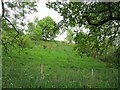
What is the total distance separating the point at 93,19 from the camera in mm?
7668

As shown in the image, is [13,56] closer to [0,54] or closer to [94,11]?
[0,54]

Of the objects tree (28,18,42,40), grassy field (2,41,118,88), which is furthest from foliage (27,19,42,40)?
grassy field (2,41,118,88)

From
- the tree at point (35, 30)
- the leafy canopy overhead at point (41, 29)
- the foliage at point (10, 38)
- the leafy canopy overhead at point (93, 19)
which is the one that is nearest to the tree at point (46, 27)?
the leafy canopy overhead at point (41, 29)

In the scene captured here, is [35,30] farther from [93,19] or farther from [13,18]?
[93,19]

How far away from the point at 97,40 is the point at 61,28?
135 centimetres

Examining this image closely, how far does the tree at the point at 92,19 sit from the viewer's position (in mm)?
7102

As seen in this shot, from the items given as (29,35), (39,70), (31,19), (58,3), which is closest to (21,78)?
(39,70)

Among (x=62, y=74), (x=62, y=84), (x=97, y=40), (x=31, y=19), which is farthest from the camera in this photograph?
(x=31, y=19)

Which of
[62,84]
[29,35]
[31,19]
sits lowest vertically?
[62,84]

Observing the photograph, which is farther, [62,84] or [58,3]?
[62,84]

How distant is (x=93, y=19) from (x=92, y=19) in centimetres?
5

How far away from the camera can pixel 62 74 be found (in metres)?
10.2

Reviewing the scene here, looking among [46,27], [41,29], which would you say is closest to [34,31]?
[41,29]

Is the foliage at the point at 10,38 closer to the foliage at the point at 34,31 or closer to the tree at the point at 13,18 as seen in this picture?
the tree at the point at 13,18
